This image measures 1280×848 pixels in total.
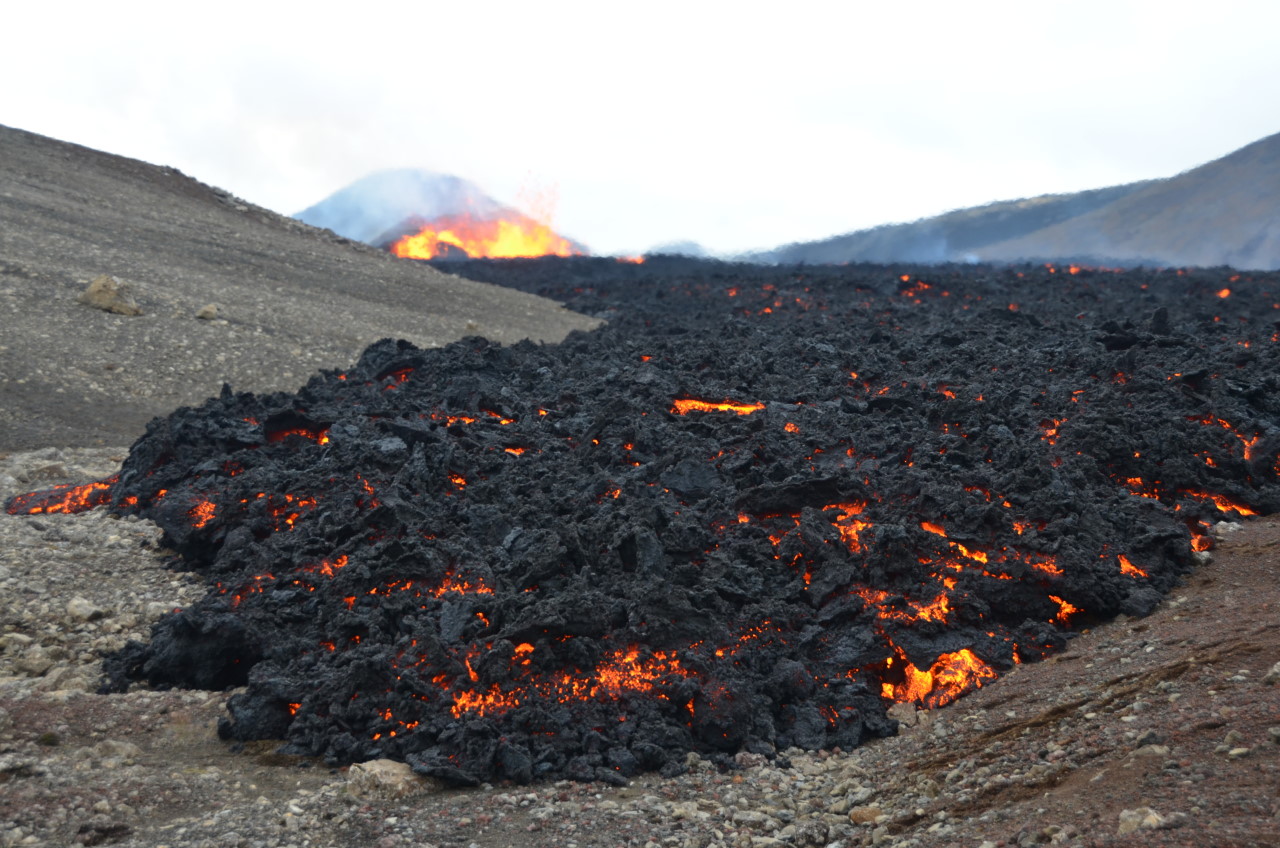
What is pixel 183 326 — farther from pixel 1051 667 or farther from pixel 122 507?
pixel 1051 667

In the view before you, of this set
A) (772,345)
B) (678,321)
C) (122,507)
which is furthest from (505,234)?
(122,507)

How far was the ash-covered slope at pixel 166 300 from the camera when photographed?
1634cm

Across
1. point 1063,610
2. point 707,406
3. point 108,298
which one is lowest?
point 1063,610

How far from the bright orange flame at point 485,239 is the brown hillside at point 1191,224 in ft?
105

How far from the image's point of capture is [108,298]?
62.8 ft

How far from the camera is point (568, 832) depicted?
5172 millimetres

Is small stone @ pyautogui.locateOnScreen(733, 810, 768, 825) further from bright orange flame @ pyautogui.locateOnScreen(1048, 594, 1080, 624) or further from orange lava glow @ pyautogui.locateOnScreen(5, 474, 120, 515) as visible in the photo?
orange lava glow @ pyautogui.locateOnScreen(5, 474, 120, 515)

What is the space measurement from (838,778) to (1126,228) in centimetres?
7492

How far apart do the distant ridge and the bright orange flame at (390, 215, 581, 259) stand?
47.3ft

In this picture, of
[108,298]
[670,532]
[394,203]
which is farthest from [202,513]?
[394,203]

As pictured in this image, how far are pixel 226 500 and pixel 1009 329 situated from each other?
1353 centimetres

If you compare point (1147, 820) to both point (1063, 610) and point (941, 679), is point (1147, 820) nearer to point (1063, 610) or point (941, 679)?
point (941, 679)

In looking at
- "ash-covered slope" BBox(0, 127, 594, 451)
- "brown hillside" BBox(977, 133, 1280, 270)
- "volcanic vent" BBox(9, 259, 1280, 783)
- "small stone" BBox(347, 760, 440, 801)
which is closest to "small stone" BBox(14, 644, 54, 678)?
"volcanic vent" BBox(9, 259, 1280, 783)

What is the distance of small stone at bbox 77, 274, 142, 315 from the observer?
19094 mm
